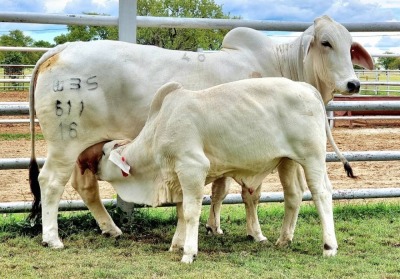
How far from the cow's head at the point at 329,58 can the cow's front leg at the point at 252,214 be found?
98cm

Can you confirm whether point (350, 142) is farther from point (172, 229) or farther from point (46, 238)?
point (46, 238)

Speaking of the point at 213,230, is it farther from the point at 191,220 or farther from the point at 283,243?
the point at 191,220

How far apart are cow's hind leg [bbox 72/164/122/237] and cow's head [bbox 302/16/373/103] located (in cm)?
190

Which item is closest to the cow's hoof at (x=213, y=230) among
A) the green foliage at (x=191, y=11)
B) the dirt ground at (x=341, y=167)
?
the dirt ground at (x=341, y=167)

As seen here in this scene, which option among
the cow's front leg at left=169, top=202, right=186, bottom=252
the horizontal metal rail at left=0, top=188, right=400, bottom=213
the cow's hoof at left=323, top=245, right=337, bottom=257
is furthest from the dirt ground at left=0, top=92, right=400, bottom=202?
the cow's hoof at left=323, top=245, right=337, bottom=257

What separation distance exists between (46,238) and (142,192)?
0.82m

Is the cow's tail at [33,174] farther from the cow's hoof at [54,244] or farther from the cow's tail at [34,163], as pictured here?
the cow's hoof at [54,244]

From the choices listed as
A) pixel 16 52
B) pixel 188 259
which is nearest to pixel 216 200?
pixel 188 259

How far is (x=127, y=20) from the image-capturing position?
20.9 ft

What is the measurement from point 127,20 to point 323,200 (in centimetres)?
226

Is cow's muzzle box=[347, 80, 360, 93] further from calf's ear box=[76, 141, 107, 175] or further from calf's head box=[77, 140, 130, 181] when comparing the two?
calf's ear box=[76, 141, 107, 175]

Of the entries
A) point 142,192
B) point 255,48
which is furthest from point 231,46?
point 142,192

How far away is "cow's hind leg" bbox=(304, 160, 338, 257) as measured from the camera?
5.32 m

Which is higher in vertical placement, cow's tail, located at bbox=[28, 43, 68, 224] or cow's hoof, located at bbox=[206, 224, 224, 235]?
cow's tail, located at bbox=[28, 43, 68, 224]
